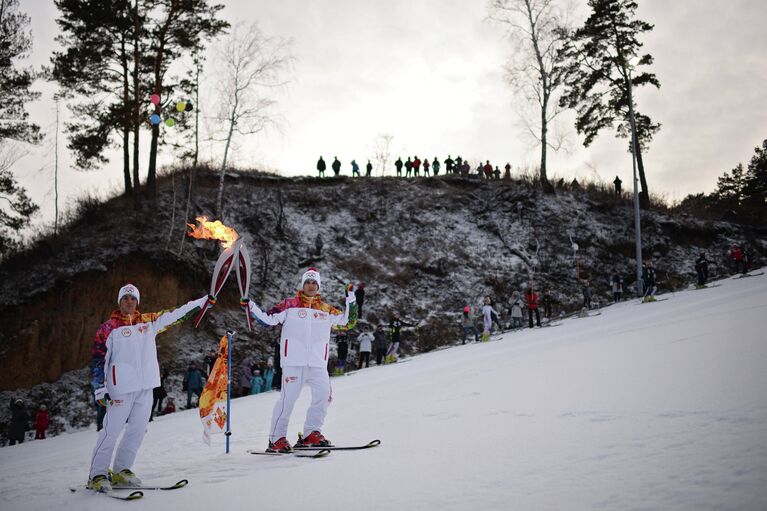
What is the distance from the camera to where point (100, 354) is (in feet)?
18.8

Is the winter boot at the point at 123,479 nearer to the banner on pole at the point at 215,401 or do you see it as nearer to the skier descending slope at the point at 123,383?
the skier descending slope at the point at 123,383

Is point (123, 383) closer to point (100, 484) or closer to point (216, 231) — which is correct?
point (100, 484)

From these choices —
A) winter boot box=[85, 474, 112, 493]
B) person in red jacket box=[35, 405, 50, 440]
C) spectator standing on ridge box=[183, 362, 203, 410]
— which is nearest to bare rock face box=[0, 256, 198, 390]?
person in red jacket box=[35, 405, 50, 440]

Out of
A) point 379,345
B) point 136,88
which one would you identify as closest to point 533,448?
point 379,345

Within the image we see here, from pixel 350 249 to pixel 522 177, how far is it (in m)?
16.4

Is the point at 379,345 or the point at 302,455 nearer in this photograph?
the point at 302,455

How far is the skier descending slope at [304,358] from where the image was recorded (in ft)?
21.7

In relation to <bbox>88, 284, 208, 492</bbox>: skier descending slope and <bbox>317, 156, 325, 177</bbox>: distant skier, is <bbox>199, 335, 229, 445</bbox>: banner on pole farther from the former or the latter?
<bbox>317, 156, 325, 177</bbox>: distant skier

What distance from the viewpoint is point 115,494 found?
5.01 m

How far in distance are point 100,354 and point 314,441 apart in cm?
271

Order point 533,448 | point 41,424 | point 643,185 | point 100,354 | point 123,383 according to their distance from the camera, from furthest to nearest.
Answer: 1. point 643,185
2. point 41,424
3. point 100,354
4. point 123,383
5. point 533,448

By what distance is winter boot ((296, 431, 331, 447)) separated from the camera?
251 inches

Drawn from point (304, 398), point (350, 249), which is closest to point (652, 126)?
point (350, 249)

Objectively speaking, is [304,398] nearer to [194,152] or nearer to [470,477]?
[470,477]
